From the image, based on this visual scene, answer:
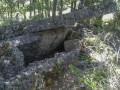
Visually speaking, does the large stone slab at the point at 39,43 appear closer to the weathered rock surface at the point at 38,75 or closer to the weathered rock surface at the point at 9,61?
the weathered rock surface at the point at 9,61

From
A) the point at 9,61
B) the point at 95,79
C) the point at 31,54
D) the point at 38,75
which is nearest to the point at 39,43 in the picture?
the point at 31,54

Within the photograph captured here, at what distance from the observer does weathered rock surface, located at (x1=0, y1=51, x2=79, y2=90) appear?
31.7 feet

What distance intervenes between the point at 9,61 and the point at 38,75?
1.94m

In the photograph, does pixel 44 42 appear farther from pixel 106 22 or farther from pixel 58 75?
pixel 106 22

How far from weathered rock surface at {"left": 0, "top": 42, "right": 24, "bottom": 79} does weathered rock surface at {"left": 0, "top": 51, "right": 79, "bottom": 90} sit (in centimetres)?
68

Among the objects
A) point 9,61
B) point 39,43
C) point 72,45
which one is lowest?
point 72,45

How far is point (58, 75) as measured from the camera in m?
11.8

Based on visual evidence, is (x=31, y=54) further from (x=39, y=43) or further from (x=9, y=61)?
(x=9, y=61)

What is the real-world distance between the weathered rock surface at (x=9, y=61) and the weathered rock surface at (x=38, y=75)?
2.23ft

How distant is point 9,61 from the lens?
11.6 meters

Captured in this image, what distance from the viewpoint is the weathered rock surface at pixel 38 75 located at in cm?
965

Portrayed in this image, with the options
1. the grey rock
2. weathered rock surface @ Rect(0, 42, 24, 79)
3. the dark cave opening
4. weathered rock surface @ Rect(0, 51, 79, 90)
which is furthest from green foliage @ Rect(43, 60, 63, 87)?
the grey rock

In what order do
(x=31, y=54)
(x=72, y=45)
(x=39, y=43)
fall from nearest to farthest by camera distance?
(x=31, y=54)
(x=39, y=43)
(x=72, y=45)

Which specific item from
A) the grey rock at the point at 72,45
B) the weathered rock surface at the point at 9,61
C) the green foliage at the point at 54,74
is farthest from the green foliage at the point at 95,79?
the grey rock at the point at 72,45
